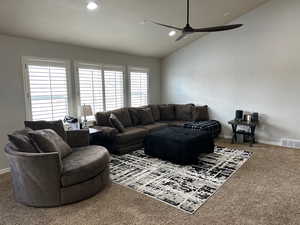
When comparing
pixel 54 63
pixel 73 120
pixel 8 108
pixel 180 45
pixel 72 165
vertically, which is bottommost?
pixel 72 165

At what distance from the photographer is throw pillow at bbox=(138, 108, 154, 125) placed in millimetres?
5711

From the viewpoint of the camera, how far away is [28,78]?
12.9 ft

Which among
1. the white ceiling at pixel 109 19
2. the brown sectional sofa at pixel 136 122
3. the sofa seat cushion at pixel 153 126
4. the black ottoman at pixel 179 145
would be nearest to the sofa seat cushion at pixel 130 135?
the brown sectional sofa at pixel 136 122

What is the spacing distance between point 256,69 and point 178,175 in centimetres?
362

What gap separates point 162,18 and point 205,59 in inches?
89.6

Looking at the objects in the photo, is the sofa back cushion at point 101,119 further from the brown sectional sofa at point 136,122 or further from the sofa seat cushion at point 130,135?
the sofa seat cushion at point 130,135

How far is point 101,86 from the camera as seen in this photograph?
17.5 feet

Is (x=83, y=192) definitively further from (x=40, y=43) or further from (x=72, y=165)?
(x=40, y=43)

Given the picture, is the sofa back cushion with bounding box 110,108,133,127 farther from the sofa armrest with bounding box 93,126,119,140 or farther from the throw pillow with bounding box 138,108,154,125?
the sofa armrest with bounding box 93,126,119,140

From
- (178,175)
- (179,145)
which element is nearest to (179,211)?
(178,175)

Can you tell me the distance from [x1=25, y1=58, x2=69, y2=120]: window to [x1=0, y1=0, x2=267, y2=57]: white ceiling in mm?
550

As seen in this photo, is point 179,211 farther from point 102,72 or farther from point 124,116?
point 102,72

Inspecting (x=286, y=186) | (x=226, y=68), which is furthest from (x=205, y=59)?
(x=286, y=186)

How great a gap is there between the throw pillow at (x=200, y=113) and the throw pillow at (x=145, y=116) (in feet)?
4.23
